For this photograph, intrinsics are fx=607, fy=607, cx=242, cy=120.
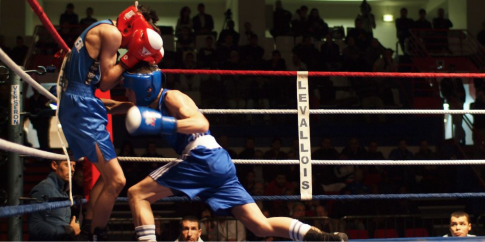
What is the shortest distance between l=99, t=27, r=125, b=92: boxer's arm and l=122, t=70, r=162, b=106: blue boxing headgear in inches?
3.3

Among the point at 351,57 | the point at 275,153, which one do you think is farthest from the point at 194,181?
the point at 351,57

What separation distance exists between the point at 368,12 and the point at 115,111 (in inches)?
317

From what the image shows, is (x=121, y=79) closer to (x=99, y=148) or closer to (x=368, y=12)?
(x=99, y=148)

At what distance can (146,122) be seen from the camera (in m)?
2.16

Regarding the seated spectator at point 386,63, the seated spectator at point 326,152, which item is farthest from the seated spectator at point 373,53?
the seated spectator at point 326,152

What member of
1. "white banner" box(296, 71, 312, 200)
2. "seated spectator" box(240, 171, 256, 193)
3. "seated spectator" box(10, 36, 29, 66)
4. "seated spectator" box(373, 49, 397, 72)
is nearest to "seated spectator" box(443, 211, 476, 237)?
"white banner" box(296, 71, 312, 200)

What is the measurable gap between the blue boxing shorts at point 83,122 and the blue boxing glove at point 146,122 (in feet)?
1.33

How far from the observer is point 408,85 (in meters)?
8.62

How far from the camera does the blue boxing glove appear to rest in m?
2.13

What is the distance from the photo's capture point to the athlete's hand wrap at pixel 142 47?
2.51 meters

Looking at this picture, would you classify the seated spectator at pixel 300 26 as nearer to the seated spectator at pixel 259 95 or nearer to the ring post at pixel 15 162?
the seated spectator at pixel 259 95

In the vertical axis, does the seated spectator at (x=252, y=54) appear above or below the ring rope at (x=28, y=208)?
above

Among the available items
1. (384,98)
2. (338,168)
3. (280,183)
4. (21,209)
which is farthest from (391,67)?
(21,209)

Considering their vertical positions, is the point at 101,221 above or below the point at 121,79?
below
